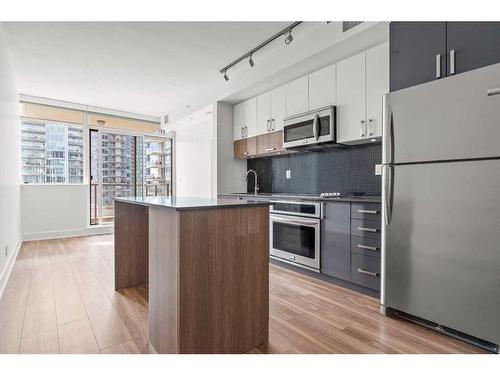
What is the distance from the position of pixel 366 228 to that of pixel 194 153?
14.7 ft

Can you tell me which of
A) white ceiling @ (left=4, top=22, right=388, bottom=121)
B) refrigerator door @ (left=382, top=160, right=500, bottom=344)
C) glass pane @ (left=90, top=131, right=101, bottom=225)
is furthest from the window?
refrigerator door @ (left=382, top=160, right=500, bottom=344)

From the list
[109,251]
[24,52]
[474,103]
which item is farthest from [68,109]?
[474,103]

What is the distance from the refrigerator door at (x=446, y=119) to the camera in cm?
164

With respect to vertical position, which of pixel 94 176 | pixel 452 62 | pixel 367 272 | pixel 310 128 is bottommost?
pixel 367 272

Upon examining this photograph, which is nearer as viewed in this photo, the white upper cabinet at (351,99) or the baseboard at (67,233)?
the white upper cabinet at (351,99)

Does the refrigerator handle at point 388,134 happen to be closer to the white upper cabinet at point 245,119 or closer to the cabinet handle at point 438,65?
the cabinet handle at point 438,65

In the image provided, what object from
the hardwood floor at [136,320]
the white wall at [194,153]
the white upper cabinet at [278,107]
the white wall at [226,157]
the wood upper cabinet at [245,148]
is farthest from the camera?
the white wall at [194,153]

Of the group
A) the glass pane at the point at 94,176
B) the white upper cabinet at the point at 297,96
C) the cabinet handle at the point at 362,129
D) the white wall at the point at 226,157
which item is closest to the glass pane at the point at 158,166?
the glass pane at the point at 94,176

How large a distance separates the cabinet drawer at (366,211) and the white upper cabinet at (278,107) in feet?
5.36

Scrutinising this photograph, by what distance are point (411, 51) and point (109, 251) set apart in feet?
14.4

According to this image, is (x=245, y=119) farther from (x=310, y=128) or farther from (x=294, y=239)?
(x=294, y=239)

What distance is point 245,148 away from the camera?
14.4ft

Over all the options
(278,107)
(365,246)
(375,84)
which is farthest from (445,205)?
(278,107)
